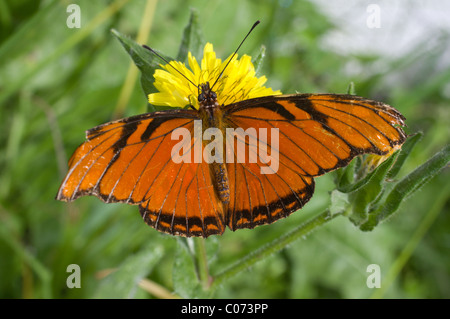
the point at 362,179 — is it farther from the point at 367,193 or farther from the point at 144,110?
the point at 144,110

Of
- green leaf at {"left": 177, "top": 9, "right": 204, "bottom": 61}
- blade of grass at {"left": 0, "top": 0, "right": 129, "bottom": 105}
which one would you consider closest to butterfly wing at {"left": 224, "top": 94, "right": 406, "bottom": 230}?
green leaf at {"left": 177, "top": 9, "right": 204, "bottom": 61}

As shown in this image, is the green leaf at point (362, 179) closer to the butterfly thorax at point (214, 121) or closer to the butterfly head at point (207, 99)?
the butterfly thorax at point (214, 121)

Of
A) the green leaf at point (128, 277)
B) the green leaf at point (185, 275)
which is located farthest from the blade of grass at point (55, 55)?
the green leaf at point (185, 275)

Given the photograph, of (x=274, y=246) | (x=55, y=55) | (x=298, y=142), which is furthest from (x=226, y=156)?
(x=55, y=55)

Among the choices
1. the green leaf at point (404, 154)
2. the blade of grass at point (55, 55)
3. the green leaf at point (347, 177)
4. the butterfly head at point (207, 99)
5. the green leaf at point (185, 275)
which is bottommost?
the green leaf at point (185, 275)

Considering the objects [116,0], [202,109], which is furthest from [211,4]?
[202,109]

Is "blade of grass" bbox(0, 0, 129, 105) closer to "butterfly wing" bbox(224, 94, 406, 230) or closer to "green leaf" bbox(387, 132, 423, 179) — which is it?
"butterfly wing" bbox(224, 94, 406, 230)
